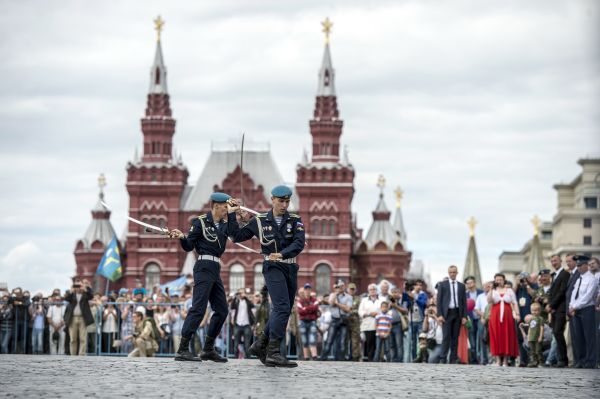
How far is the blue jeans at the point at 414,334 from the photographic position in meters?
21.9

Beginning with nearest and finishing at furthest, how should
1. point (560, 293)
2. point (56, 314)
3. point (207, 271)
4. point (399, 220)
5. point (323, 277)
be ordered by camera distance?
point (207, 271) → point (560, 293) → point (56, 314) → point (323, 277) → point (399, 220)

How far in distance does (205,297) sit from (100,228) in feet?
254

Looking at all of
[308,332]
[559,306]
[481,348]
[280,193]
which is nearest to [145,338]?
[308,332]

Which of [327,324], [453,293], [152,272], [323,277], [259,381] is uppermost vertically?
[152,272]

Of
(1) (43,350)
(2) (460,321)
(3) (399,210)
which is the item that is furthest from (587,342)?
(3) (399,210)

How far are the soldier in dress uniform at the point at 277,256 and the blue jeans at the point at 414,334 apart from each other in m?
8.86

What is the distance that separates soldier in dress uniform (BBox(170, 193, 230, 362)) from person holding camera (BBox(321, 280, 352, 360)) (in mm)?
8350

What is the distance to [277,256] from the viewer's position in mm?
12992

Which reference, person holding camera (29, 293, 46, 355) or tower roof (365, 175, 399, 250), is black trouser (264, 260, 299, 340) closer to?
person holding camera (29, 293, 46, 355)

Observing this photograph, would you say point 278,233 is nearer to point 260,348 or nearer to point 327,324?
point 260,348

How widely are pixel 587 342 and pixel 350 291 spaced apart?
6.48 meters

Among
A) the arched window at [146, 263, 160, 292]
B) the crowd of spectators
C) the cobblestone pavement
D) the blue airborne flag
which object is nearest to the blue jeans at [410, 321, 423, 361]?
the crowd of spectators

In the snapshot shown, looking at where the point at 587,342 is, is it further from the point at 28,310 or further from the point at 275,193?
the point at 28,310

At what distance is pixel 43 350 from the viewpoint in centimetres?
2369
